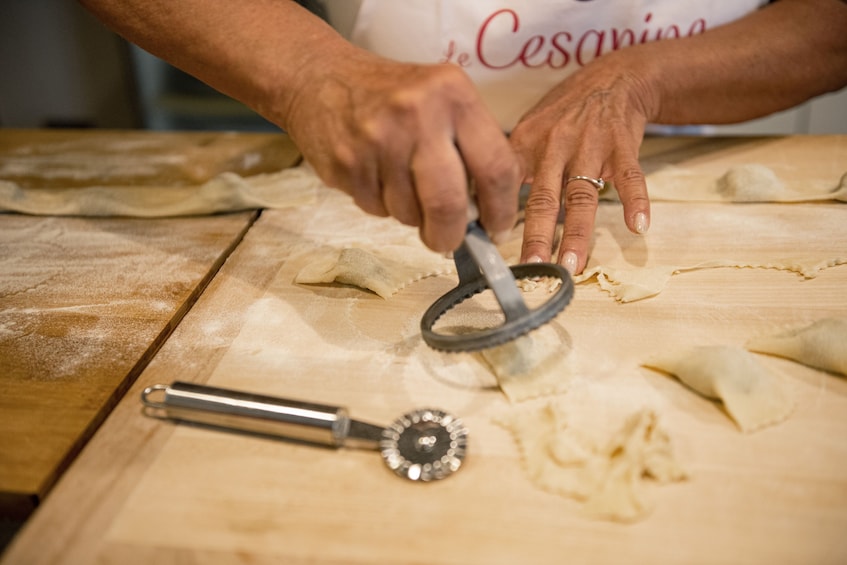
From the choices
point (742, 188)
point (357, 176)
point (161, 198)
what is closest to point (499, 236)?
point (357, 176)

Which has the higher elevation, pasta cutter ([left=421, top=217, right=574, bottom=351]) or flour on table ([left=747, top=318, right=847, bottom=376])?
pasta cutter ([left=421, top=217, right=574, bottom=351])

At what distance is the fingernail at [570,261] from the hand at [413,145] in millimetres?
289

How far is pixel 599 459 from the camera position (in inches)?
30.1

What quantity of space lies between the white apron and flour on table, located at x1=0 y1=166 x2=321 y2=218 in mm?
399

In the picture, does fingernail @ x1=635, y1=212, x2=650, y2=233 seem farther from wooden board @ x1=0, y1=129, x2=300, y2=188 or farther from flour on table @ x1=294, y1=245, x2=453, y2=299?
wooden board @ x1=0, y1=129, x2=300, y2=188

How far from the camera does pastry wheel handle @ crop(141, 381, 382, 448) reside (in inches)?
30.9

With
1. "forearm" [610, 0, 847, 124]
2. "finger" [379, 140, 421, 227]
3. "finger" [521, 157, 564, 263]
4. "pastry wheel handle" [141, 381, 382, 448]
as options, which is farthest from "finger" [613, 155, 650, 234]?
"pastry wheel handle" [141, 381, 382, 448]

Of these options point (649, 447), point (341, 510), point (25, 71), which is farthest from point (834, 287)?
point (25, 71)

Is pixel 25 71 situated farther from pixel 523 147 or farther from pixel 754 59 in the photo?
pixel 754 59

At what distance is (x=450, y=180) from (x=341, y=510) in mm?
389

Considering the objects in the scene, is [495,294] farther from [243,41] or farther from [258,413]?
[243,41]

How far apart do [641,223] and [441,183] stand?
0.51 metres

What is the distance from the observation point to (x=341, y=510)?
73 cm

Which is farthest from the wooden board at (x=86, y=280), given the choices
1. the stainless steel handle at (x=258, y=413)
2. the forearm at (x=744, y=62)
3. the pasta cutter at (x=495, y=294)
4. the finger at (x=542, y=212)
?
the forearm at (x=744, y=62)
